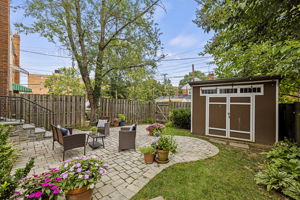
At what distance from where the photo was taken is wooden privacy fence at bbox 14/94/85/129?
19.5 ft

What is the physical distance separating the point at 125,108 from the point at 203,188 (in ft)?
26.0

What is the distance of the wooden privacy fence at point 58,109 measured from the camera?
5.93 m

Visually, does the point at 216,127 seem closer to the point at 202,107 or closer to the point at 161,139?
the point at 202,107

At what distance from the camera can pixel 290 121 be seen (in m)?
4.67

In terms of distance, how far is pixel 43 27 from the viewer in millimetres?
5988

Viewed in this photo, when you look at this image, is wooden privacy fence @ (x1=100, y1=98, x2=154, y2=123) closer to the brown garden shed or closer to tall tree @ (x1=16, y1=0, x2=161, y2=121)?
tall tree @ (x1=16, y1=0, x2=161, y2=121)

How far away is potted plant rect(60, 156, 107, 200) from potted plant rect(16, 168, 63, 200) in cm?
12

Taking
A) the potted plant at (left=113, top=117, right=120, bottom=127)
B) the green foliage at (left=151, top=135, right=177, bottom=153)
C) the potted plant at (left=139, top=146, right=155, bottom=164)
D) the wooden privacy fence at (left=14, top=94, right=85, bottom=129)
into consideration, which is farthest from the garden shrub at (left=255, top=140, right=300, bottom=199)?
the wooden privacy fence at (left=14, top=94, right=85, bottom=129)

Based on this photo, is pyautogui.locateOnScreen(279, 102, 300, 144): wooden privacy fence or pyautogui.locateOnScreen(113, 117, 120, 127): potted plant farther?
pyautogui.locateOnScreen(113, 117, 120, 127): potted plant

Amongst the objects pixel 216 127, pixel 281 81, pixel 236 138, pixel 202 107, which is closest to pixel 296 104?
pixel 281 81

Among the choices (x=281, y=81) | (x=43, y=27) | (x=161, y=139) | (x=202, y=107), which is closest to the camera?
(x=161, y=139)

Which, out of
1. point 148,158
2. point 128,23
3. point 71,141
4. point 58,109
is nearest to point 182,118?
point 148,158

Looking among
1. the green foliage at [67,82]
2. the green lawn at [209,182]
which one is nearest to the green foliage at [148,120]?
the green lawn at [209,182]

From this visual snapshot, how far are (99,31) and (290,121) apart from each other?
9698 millimetres
